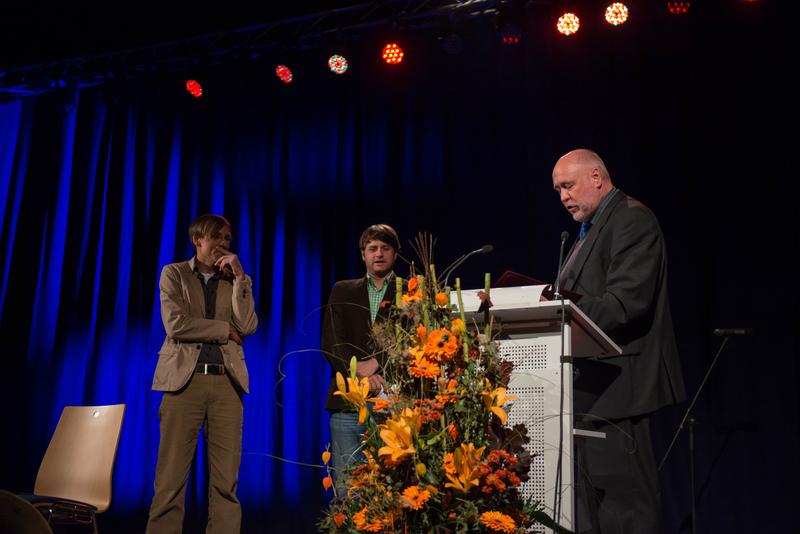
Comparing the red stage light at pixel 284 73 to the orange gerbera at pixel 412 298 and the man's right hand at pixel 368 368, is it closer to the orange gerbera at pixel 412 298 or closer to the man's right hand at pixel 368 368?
the man's right hand at pixel 368 368

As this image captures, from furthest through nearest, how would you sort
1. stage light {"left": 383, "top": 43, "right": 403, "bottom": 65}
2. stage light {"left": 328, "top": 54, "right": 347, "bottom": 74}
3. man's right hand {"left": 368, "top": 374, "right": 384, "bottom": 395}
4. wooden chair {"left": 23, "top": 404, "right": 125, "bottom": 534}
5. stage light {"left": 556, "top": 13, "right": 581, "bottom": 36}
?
1. stage light {"left": 328, "top": 54, "right": 347, "bottom": 74}
2. stage light {"left": 383, "top": 43, "right": 403, "bottom": 65}
3. stage light {"left": 556, "top": 13, "right": 581, "bottom": 36}
4. wooden chair {"left": 23, "top": 404, "right": 125, "bottom": 534}
5. man's right hand {"left": 368, "top": 374, "right": 384, "bottom": 395}

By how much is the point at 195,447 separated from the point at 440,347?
2.80 meters

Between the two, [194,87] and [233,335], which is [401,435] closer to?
[233,335]

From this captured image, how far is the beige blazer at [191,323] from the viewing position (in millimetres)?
4078

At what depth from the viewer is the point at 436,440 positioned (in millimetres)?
1615

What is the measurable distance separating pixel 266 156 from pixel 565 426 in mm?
4607

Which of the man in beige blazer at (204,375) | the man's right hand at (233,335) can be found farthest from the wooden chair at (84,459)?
the man's right hand at (233,335)

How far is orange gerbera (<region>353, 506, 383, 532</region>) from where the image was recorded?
1.59 meters

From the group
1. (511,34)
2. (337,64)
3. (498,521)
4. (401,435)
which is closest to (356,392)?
(401,435)

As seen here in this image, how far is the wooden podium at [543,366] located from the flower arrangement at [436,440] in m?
0.36

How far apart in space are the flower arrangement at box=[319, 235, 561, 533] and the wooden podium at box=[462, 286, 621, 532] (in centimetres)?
36

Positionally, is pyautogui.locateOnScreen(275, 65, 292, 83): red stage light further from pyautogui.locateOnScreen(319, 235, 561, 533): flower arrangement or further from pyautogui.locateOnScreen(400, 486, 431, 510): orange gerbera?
pyautogui.locateOnScreen(400, 486, 431, 510): orange gerbera

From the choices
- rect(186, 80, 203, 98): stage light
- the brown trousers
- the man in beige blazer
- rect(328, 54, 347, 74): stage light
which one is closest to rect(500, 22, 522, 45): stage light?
rect(328, 54, 347, 74): stage light

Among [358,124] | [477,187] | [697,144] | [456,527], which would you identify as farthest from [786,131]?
[456,527]
